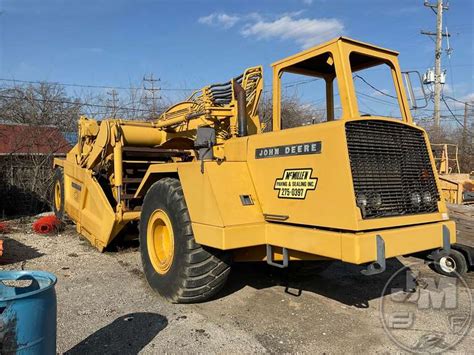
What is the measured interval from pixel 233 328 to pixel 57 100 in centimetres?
1201

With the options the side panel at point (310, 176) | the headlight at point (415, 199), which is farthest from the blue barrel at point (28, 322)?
the headlight at point (415, 199)

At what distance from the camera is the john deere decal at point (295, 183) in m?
4.05

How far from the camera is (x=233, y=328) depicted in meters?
4.45

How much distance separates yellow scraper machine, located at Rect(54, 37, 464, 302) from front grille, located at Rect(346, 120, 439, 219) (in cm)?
1

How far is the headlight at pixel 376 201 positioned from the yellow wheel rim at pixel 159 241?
2417 millimetres

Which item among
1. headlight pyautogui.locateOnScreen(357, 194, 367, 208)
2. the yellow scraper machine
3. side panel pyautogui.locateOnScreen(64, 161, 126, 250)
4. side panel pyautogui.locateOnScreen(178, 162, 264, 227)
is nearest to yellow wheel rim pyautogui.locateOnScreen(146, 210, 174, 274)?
the yellow scraper machine

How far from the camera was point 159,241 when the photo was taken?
219 inches

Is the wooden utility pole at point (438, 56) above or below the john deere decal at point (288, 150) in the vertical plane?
above

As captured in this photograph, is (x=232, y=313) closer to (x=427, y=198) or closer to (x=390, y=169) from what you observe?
(x=390, y=169)

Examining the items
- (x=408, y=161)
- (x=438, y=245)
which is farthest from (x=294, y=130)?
(x=438, y=245)

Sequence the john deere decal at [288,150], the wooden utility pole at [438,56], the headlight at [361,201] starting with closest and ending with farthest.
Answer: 1. the headlight at [361,201]
2. the john deere decal at [288,150]
3. the wooden utility pole at [438,56]

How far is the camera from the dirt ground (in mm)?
4098

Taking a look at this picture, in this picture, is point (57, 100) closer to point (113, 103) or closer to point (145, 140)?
point (113, 103)

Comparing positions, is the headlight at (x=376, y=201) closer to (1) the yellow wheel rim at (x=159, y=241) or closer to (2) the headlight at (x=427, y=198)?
(2) the headlight at (x=427, y=198)
